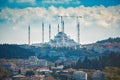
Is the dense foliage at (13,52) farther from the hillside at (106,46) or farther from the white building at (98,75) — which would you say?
the white building at (98,75)

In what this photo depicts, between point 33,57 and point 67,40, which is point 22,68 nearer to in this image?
point 33,57

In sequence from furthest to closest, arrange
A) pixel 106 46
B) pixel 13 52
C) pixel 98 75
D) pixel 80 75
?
pixel 106 46 → pixel 13 52 → pixel 80 75 → pixel 98 75

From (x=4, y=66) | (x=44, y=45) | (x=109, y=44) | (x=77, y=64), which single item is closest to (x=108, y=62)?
(x=77, y=64)

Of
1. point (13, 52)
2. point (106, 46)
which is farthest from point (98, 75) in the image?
point (13, 52)

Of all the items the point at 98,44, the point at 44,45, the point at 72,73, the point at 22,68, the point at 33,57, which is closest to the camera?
the point at 72,73

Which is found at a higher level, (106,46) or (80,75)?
(106,46)

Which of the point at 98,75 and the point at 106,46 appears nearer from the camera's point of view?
the point at 98,75

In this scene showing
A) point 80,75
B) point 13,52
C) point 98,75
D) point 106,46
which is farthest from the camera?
point 106,46

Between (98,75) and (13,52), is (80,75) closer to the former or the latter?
(98,75)
